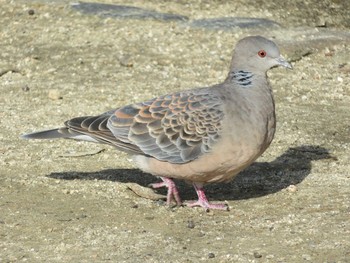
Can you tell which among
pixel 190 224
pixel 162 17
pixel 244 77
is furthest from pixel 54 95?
pixel 190 224

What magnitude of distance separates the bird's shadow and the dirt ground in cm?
1

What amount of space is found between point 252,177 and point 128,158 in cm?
96

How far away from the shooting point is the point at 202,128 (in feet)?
19.0

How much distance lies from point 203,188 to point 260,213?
0.78 metres

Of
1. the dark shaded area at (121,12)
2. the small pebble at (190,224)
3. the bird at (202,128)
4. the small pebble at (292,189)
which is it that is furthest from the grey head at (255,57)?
the dark shaded area at (121,12)

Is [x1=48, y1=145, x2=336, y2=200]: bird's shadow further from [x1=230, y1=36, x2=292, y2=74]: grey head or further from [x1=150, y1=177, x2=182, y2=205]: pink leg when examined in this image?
[x1=230, y1=36, x2=292, y2=74]: grey head

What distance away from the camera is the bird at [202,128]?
5.68 meters

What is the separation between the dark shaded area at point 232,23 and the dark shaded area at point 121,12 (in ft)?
0.82

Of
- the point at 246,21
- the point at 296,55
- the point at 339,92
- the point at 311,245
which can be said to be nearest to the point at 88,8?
the point at 246,21

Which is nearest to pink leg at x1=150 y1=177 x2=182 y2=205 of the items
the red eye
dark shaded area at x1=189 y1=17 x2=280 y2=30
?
the red eye

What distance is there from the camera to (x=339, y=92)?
8203mm

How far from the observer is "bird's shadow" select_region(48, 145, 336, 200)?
6.28m

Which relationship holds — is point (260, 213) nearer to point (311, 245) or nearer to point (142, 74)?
point (311, 245)

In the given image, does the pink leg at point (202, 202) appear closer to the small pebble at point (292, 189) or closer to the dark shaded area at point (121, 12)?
the small pebble at point (292, 189)
